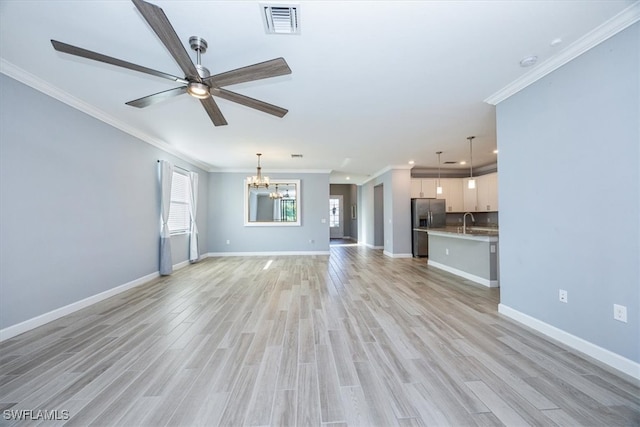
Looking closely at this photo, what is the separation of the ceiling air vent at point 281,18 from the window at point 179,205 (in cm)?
451

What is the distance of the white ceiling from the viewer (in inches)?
68.4

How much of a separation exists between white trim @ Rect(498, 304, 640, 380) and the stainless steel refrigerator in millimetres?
4232

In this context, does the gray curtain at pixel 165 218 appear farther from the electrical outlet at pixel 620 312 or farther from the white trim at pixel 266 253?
the electrical outlet at pixel 620 312

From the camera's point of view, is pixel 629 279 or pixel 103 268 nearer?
pixel 629 279

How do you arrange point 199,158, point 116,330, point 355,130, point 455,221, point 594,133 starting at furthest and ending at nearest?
1. point 455,221
2. point 199,158
3. point 355,130
4. point 116,330
5. point 594,133

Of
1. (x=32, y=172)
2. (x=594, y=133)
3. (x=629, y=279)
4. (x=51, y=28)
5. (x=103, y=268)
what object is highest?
(x=51, y=28)

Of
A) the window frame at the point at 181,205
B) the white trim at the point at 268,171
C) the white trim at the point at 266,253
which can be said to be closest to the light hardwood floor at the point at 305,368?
the window frame at the point at 181,205

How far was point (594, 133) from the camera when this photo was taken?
2008 mm

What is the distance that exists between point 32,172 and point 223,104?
6.91ft

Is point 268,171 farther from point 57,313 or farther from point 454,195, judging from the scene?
point 454,195

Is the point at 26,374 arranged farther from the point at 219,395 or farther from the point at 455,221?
the point at 455,221

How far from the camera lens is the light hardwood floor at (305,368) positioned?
1.46m

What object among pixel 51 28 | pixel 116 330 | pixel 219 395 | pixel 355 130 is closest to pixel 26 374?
pixel 116 330

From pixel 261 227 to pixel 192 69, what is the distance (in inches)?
233
